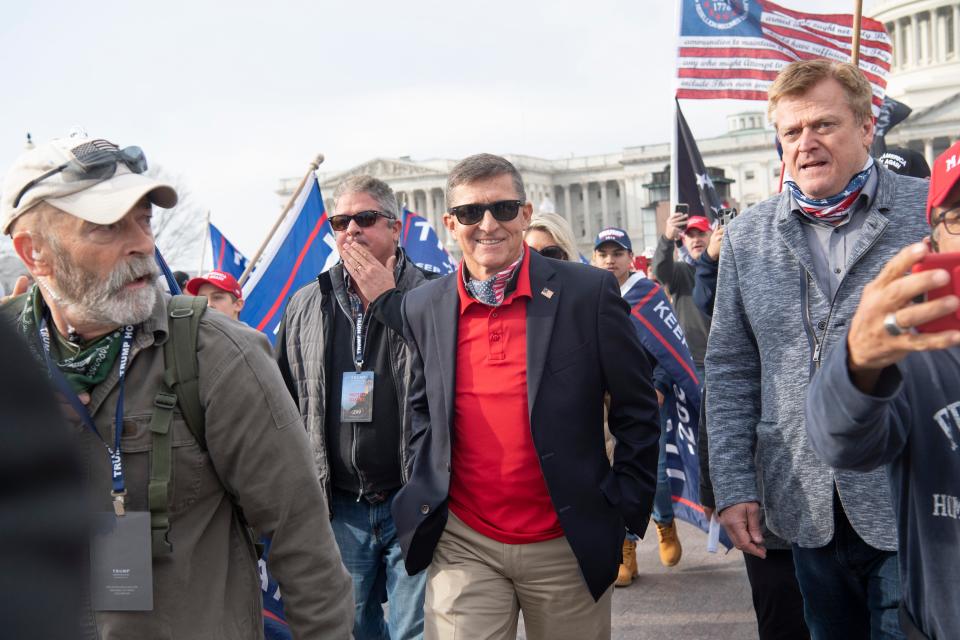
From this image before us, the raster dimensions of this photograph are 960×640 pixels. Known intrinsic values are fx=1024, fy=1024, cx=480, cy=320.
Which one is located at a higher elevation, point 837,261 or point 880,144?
point 880,144

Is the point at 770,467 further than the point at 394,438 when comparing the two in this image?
No

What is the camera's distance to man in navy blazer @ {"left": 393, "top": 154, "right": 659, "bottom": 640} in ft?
9.76

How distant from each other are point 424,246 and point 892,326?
7.29 metres

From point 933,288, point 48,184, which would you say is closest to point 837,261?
point 933,288

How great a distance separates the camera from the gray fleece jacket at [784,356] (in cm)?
265

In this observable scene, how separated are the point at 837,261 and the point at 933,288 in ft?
4.81

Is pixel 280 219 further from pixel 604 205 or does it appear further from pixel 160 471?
pixel 604 205

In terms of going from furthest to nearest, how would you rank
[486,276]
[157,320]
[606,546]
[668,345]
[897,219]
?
[668,345], [486,276], [606,546], [897,219], [157,320]

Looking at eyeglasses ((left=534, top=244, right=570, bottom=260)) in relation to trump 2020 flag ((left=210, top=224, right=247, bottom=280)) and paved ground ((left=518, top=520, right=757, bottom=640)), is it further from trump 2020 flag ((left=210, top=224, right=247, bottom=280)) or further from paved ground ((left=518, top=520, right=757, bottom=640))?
trump 2020 flag ((left=210, top=224, right=247, bottom=280))

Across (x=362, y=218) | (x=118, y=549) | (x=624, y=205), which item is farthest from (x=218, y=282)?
(x=624, y=205)

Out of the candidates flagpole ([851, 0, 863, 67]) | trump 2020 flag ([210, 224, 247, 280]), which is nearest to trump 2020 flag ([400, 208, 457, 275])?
trump 2020 flag ([210, 224, 247, 280])

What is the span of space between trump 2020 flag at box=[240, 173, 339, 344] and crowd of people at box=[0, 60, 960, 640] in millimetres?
2327

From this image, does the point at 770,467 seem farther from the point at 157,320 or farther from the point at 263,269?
the point at 263,269

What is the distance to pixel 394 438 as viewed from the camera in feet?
11.8
